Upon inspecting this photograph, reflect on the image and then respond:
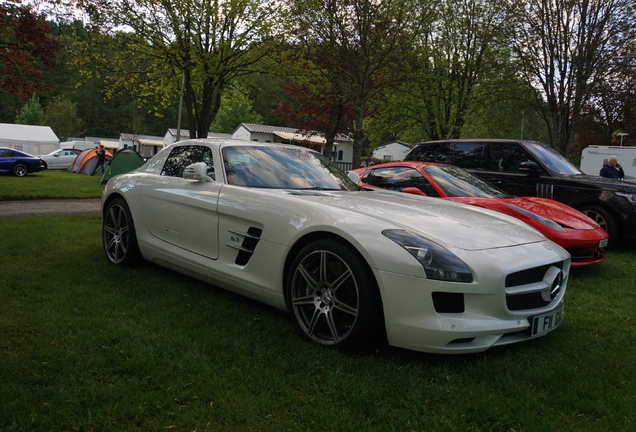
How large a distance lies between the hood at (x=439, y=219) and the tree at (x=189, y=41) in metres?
13.6

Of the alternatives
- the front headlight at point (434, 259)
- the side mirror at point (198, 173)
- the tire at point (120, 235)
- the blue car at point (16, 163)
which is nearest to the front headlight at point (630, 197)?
the front headlight at point (434, 259)

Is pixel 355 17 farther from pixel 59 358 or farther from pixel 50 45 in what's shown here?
pixel 59 358

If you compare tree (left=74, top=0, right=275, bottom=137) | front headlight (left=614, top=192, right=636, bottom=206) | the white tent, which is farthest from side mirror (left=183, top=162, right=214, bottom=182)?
the white tent

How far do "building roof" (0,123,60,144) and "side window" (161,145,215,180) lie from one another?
4344cm

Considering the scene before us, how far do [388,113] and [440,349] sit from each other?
21.4 m

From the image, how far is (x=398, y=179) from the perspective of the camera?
276 inches

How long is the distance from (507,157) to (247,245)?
602 centimetres

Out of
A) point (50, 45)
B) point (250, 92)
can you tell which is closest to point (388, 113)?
point (250, 92)

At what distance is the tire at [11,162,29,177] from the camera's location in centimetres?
2170

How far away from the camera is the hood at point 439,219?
3.12 meters

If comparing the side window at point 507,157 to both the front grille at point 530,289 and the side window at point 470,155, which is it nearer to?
the side window at point 470,155

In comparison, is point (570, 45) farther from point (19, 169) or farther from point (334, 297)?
point (19, 169)

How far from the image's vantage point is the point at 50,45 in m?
13.4

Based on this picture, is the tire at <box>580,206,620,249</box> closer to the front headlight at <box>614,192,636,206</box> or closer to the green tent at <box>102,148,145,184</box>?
the front headlight at <box>614,192,636,206</box>
